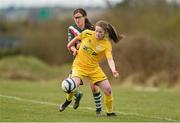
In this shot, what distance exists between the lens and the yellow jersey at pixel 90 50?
1413cm

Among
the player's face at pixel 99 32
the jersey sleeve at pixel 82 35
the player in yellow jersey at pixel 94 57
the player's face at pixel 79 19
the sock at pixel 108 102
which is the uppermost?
the player's face at pixel 79 19

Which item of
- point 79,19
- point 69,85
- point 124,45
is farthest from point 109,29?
point 124,45

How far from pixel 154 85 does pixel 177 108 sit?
1734cm

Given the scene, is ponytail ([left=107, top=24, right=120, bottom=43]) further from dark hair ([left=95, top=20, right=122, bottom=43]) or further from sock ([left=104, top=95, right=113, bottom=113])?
sock ([left=104, top=95, right=113, bottom=113])

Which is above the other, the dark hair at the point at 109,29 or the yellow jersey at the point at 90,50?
the dark hair at the point at 109,29

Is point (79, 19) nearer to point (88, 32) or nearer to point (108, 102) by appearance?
point (88, 32)

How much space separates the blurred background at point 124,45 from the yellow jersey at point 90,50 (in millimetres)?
20419

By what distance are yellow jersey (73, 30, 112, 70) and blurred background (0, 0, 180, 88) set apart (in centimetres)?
2042

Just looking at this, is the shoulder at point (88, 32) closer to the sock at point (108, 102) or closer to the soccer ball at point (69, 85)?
the soccer ball at point (69, 85)

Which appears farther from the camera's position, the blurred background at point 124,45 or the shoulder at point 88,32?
the blurred background at point 124,45

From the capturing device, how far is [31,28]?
205 ft

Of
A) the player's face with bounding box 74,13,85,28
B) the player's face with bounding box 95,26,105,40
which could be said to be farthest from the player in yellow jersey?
the player's face with bounding box 74,13,85,28

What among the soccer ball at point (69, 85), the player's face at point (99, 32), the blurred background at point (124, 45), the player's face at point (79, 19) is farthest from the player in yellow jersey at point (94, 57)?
the blurred background at point (124, 45)

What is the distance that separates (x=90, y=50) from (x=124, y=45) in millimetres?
23504
